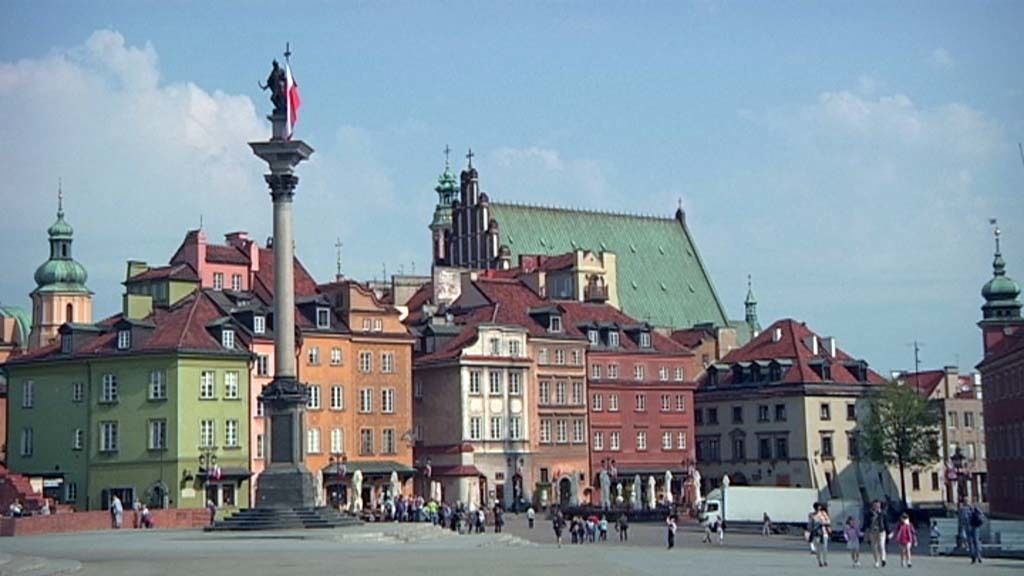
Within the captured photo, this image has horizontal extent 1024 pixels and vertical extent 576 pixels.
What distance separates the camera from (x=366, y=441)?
96750 millimetres

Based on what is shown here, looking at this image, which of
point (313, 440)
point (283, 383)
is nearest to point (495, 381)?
point (313, 440)

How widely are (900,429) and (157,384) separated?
46463mm

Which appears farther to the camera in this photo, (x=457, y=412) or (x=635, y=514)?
(x=457, y=412)

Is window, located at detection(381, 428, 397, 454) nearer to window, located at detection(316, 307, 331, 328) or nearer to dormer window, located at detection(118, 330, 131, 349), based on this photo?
window, located at detection(316, 307, 331, 328)

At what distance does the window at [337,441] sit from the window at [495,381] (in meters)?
10.4

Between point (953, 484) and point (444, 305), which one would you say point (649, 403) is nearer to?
point (444, 305)

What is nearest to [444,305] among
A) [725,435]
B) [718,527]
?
[725,435]

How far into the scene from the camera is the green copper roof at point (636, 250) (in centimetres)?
13712

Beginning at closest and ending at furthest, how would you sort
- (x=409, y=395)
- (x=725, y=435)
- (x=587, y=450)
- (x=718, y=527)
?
(x=718, y=527)
(x=409, y=395)
(x=587, y=450)
(x=725, y=435)

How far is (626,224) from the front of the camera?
469 feet

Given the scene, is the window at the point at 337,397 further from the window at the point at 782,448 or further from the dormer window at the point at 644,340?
the window at the point at 782,448

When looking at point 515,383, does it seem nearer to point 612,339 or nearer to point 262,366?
point 612,339

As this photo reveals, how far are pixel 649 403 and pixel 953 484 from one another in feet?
76.7

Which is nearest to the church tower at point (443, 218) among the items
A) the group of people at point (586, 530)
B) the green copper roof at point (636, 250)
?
the green copper roof at point (636, 250)
